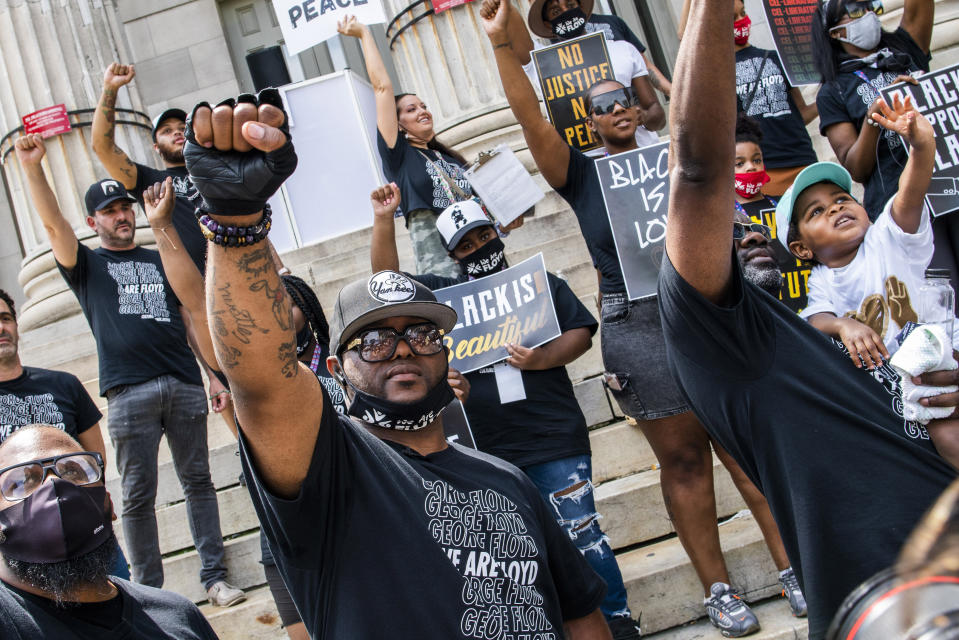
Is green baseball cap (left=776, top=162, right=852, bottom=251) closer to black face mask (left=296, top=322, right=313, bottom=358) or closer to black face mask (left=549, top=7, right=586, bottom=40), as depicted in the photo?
black face mask (left=296, top=322, right=313, bottom=358)

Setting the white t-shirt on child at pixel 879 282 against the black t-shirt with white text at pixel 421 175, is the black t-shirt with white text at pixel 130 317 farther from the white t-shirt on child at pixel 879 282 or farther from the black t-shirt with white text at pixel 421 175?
the white t-shirt on child at pixel 879 282

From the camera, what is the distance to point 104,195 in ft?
16.6

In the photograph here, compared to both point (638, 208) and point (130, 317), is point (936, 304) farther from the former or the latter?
point (130, 317)

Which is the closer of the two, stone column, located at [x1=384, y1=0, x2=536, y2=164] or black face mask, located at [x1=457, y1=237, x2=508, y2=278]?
black face mask, located at [x1=457, y1=237, x2=508, y2=278]

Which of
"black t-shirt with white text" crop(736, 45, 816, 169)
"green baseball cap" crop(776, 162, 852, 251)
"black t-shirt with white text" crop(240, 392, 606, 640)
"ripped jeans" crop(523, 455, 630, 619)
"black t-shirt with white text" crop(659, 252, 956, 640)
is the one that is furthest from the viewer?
"black t-shirt with white text" crop(736, 45, 816, 169)

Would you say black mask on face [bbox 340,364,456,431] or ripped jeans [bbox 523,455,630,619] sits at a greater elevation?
black mask on face [bbox 340,364,456,431]

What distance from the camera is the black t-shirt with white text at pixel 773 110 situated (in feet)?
18.4

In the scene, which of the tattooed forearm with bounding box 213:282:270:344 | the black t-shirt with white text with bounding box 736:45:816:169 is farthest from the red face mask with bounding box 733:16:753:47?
the tattooed forearm with bounding box 213:282:270:344

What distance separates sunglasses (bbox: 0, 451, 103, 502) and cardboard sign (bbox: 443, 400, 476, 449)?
140 cm

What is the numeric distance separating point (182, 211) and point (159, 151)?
37cm

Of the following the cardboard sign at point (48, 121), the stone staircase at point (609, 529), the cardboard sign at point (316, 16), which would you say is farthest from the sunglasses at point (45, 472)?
the cardboard sign at point (48, 121)

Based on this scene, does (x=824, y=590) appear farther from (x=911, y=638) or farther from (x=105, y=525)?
(x=105, y=525)

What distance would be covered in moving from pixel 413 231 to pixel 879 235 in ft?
9.93

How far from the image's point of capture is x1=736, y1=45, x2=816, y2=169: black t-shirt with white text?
18.4 ft
